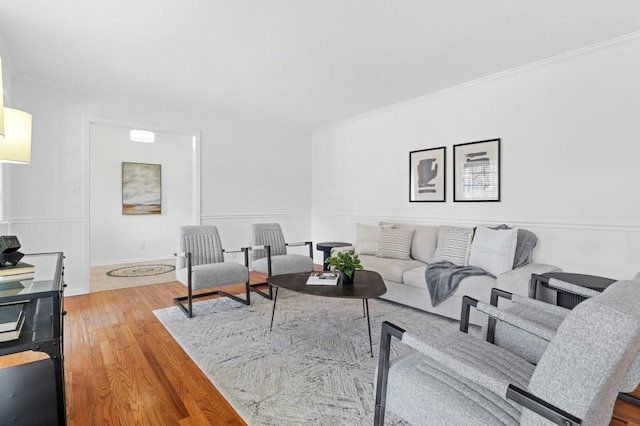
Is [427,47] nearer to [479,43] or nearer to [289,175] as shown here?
[479,43]

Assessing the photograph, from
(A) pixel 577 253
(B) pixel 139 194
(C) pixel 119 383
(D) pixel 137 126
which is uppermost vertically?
(D) pixel 137 126

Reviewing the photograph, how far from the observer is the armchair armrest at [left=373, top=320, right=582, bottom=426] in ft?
3.04

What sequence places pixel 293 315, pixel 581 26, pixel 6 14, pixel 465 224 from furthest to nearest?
pixel 465 224 < pixel 293 315 < pixel 581 26 < pixel 6 14

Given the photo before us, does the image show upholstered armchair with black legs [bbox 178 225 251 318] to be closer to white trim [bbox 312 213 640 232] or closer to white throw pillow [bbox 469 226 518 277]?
white trim [bbox 312 213 640 232]

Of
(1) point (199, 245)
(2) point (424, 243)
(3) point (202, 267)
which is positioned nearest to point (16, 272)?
(3) point (202, 267)

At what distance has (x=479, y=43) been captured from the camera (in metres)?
2.92

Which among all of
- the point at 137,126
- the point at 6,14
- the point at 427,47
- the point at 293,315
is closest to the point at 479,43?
the point at 427,47

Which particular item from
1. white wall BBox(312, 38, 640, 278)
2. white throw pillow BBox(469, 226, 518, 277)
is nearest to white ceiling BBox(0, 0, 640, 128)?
white wall BBox(312, 38, 640, 278)

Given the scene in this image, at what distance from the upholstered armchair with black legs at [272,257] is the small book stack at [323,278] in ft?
2.83

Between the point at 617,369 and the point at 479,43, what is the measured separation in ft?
9.39

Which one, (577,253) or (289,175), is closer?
(577,253)

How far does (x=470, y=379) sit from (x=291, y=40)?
9.28ft

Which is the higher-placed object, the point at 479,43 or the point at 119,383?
the point at 479,43

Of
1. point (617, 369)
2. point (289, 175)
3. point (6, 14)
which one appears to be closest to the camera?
point (617, 369)
